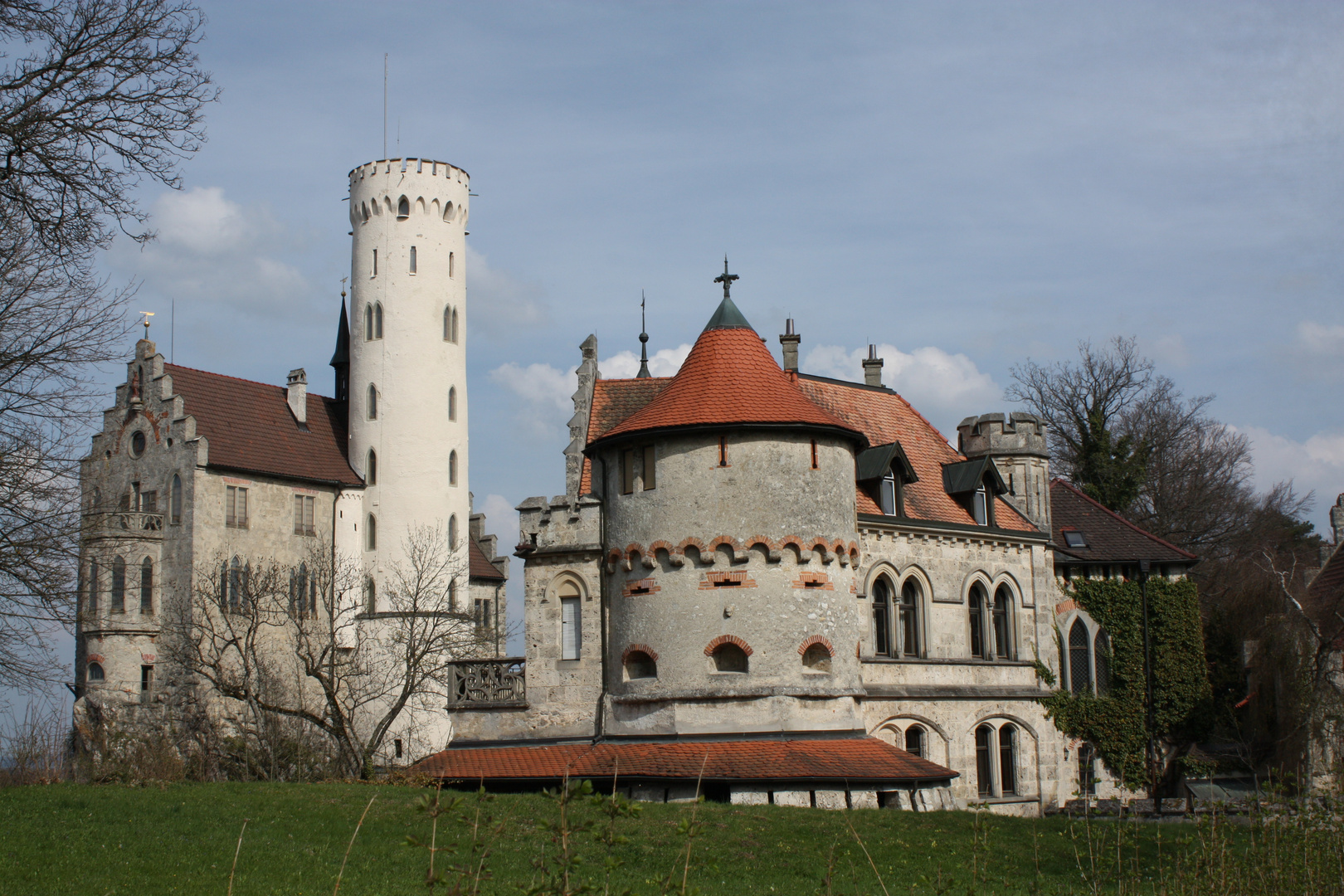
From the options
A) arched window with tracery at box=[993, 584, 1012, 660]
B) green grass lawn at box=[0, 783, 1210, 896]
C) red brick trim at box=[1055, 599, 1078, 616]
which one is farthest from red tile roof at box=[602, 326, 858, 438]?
red brick trim at box=[1055, 599, 1078, 616]

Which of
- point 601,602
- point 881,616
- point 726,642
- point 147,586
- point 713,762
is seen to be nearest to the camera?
point 713,762

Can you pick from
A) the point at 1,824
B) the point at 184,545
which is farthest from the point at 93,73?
the point at 184,545

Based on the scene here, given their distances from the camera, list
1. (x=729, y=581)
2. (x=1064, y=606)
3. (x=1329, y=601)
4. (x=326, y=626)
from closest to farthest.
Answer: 1. (x=729, y=581)
2. (x=1064, y=606)
3. (x=1329, y=601)
4. (x=326, y=626)

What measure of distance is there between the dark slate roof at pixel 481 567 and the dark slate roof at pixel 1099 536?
1016 inches

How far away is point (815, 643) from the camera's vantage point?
78.5 feet

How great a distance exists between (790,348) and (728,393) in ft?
23.7

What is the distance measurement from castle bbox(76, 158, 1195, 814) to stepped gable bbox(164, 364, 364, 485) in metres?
2.03

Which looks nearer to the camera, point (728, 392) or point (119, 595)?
point (728, 392)

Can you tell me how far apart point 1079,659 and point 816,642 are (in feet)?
35.1

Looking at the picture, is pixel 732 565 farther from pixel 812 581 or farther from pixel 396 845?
pixel 396 845

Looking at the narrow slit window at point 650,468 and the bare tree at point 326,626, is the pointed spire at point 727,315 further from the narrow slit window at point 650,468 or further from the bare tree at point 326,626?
the bare tree at point 326,626

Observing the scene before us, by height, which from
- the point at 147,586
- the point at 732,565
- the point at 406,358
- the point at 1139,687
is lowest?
the point at 1139,687

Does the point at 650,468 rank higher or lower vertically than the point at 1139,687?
higher

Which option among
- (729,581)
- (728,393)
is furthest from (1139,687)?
(728,393)
